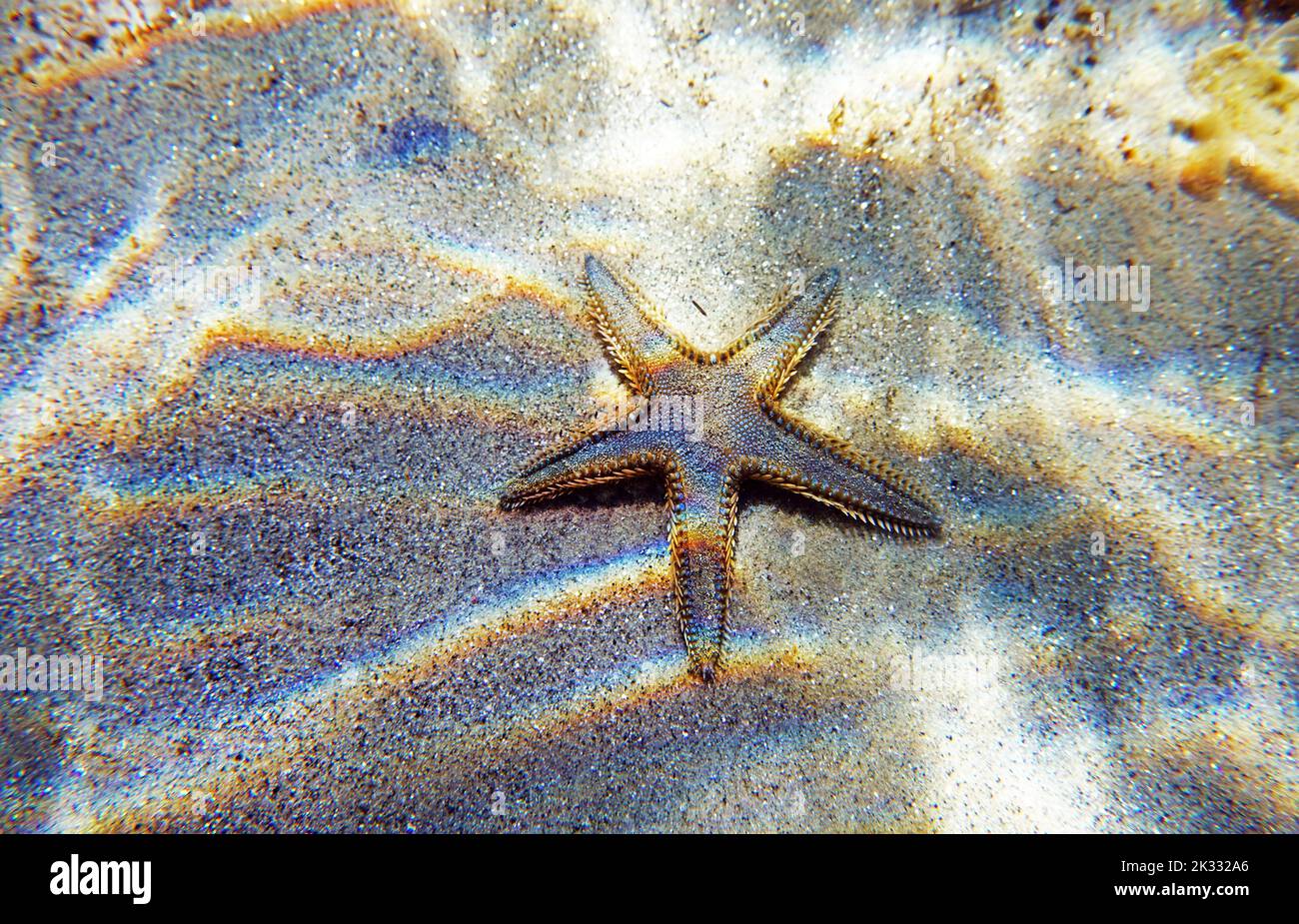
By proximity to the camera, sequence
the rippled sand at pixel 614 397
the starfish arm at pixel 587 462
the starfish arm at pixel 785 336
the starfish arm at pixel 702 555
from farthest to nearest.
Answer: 1. the starfish arm at pixel 785 336
2. the starfish arm at pixel 587 462
3. the starfish arm at pixel 702 555
4. the rippled sand at pixel 614 397

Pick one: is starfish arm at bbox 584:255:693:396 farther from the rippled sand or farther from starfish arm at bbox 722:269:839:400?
starfish arm at bbox 722:269:839:400

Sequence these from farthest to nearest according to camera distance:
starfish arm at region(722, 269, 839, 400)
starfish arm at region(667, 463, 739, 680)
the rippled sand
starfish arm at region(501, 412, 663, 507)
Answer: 1. starfish arm at region(722, 269, 839, 400)
2. starfish arm at region(501, 412, 663, 507)
3. starfish arm at region(667, 463, 739, 680)
4. the rippled sand

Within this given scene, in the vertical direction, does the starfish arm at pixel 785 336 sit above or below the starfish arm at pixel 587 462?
above

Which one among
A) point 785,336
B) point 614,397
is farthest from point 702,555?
point 785,336

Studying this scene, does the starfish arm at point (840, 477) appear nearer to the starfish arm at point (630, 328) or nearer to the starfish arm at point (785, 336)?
the starfish arm at point (785, 336)

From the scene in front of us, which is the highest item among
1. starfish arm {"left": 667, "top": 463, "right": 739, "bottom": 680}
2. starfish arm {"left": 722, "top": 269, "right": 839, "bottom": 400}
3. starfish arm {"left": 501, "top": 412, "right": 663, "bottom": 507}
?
starfish arm {"left": 722, "top": 269, "right": 839, "bottom": 400}

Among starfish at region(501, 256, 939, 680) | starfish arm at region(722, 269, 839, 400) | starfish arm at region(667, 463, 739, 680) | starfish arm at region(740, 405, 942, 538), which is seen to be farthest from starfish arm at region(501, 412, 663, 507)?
starfish arm at region(722, 269, 839, 400)

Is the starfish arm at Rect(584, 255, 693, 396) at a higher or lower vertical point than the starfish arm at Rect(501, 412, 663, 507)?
higher

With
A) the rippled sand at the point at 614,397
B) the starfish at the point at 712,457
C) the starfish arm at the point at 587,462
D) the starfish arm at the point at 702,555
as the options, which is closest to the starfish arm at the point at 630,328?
the starfish at the point at 712,457

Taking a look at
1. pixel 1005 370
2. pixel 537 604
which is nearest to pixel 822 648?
pixel 537 604
